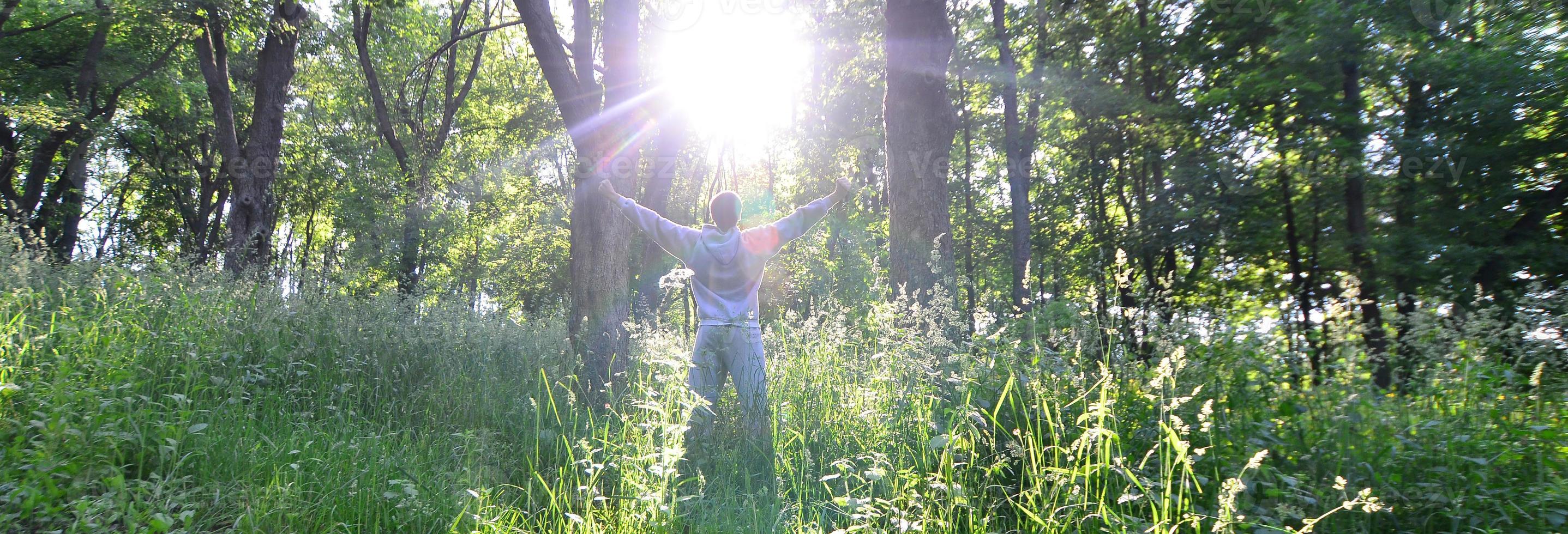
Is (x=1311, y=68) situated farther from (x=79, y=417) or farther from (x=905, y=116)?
(x=79, y=417)

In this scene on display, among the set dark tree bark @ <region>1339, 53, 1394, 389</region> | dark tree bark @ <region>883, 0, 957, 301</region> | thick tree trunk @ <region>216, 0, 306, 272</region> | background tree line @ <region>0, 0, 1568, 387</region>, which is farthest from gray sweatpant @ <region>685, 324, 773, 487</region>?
dark tree bark @ <region>1339, 53, 1394, 389</region>

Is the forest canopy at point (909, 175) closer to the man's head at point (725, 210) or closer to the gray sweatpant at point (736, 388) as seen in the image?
the gray sweatpant at point (736, 388)

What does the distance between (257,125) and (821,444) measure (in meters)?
12.3

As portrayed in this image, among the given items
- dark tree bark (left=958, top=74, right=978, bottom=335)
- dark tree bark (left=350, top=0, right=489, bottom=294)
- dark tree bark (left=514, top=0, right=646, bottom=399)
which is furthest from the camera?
dark tree bark (left=958, top=74, right=978, bottom=335)

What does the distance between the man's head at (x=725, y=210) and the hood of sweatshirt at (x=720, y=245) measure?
5 cm

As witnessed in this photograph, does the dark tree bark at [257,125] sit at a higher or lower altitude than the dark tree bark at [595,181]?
higher

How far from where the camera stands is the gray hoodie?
522cm

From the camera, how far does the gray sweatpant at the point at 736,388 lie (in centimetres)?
435

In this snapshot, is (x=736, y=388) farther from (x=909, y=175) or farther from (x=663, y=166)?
(x=663, y=166)

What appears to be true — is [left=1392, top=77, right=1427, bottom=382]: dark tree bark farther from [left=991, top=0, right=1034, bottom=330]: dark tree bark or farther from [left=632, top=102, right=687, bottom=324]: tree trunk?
Result: [left=632, top=102, right=687, bottom=324]: tree trunk

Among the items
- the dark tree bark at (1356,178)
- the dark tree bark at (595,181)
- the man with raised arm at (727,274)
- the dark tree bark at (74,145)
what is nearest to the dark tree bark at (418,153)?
the dark tree bark at (74,145)

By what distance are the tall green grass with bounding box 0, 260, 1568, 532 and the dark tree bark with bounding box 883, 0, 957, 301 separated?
8.36 feet

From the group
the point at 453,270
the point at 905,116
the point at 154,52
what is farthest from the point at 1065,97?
the point at 453,270

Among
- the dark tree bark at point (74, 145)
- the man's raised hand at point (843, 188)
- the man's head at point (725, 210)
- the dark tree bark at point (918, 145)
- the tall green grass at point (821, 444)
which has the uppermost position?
the dark tree bark at point (74, 145)
